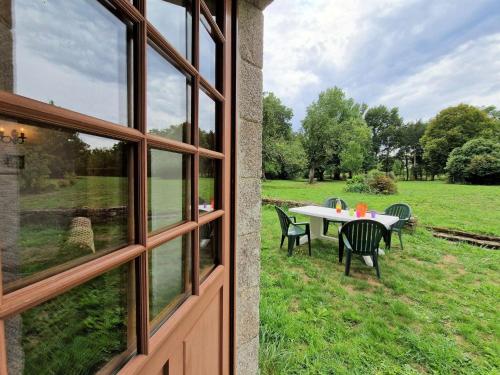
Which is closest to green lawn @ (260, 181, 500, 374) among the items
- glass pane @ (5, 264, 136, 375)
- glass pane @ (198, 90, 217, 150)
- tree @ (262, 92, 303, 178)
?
glass pane @ (5, 264, 136, 375)

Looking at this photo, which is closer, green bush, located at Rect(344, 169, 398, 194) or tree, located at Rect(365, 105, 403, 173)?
green bush, located at Rect(344, 169, 398, 194)

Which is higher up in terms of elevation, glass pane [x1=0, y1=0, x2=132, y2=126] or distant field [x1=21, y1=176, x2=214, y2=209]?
glass pane [x1=0, y1=0, x2=132, y2=126]

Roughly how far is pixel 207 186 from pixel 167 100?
0.43 m

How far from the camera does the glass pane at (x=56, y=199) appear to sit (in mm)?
397

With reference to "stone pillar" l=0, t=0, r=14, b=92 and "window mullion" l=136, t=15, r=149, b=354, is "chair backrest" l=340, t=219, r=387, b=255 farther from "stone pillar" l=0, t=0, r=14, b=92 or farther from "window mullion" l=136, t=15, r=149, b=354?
"stone pillar" l=0, t=0, r=14, b=92

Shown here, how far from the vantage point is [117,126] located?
0.57 meters

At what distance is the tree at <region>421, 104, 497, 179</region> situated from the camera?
23.7 metres

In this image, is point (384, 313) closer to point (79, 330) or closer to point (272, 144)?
point (79, 330)

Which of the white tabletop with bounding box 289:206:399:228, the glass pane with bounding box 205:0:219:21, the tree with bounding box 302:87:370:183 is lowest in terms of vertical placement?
the white tabletop with bounding box 289:206:399:228

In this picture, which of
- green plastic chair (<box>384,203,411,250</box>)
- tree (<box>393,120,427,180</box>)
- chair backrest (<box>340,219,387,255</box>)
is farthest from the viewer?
tree (<box>393,120,427,180</box>)

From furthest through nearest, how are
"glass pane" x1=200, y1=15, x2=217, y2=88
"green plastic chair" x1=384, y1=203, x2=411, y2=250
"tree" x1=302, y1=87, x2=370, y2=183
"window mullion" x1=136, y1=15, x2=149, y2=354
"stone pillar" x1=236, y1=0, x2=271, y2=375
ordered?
1. "tree" x1=302, y1=87, x2=370, y2=183
2. "green plastic chair" x1=384, y1=203, x2=411, y2=250
3. "stone pillar" x1=236, y1=0, x2=271, y2=375
4. "glass pane" x1=200, y1=15, x2=217, y2=88
5. "window mullion" x1=136, y1=15, x2=149, y2=354

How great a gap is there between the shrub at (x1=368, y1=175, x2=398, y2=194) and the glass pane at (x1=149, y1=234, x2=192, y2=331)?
39.1 feet

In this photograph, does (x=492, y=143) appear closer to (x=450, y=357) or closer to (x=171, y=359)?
(x=450, y=357)

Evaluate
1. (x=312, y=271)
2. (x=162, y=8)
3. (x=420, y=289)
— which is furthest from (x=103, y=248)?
(x=420, y=289)
